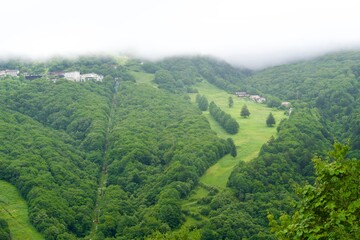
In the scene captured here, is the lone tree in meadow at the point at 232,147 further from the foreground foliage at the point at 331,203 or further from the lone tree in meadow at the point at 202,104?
the foreground foliage at the point at 331,203

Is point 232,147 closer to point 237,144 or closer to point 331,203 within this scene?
point 237,144

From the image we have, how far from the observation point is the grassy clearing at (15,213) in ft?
318

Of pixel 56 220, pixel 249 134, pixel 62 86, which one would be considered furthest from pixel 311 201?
pixel 62 86

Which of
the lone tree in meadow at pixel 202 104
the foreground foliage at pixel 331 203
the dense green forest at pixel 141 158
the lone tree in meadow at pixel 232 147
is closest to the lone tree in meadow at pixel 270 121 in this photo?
the dense green forest at pixel 141 158

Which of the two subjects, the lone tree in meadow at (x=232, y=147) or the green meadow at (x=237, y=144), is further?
the lone tree in meadow at (x=232, y=147)

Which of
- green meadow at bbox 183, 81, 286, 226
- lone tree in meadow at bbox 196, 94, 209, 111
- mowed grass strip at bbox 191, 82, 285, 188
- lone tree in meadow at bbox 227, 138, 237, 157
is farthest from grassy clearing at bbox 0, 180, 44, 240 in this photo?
lone tree in meadow at bbox 196, 94, 209, 111

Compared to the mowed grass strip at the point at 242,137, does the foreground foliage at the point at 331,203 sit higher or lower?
higher

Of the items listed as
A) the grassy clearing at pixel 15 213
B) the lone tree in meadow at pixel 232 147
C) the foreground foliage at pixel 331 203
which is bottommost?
the grassy clearing at pixel 15 213

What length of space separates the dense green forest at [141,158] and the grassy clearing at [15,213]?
1.77 metres

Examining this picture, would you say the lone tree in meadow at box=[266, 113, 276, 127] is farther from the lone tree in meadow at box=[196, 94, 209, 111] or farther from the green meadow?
the lone tree in meadow at box=[196, 94, 209, 111]

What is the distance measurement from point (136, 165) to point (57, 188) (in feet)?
78.6

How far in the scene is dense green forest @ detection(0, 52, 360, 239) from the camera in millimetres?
101562

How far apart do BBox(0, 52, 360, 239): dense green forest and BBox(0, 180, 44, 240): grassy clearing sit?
1.77 meters

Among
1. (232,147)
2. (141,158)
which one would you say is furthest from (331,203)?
(232,147)
